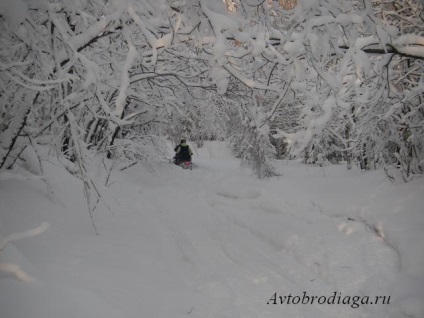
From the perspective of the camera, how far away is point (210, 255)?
5.33 metres

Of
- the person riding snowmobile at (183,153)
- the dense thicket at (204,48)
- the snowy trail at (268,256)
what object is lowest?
the person riding snowmobile at (183,153)

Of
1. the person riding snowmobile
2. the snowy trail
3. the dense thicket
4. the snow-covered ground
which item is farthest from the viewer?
the person riding snowmobile

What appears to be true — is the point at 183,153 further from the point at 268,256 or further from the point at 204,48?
the point at 204,48

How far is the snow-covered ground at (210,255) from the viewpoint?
10.4 ft

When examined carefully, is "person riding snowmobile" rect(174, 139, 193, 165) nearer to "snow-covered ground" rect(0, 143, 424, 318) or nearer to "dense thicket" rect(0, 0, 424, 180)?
"snow-covered ground" rect(0, 143, 424, 318)

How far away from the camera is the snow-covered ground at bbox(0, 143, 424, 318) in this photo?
3.18m

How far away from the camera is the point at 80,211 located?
5633 mm

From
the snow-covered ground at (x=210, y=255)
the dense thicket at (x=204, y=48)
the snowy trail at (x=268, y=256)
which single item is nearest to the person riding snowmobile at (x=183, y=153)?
the snowy trail at (x=268, y=256)

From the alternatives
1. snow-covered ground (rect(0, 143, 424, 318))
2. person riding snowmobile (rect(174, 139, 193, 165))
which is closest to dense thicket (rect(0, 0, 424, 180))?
snow-covered ground (rect(0, 143, 424, 318))

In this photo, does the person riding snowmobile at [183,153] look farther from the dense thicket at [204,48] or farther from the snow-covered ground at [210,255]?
the dense thicket at [204,48]

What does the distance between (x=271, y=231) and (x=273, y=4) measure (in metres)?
4.35

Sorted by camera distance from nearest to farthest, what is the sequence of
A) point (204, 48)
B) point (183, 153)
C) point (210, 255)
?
point (204, 48) → point (210, 255) → point (183, 153)

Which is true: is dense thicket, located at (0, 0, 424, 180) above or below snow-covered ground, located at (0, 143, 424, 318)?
above

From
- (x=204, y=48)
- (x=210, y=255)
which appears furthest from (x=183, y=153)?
(x=204, y=48)
